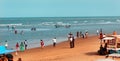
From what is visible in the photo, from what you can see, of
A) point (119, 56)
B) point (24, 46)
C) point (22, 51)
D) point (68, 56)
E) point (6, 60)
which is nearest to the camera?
point (6, 60)

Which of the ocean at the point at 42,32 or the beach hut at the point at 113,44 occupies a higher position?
the beach hut at the point at 113,44

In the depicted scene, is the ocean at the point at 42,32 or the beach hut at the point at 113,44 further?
the ocean at the point at 42,32

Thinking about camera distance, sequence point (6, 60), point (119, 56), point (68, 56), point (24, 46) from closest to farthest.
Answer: point (6, 60) → point (119, 56) → point (68, 56) → point (24, 46)

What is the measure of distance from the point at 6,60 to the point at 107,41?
872 centimetres

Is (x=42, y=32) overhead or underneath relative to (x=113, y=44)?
underneath

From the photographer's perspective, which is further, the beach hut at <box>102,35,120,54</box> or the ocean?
the ocean

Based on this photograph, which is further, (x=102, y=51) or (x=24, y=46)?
(x=24, y=46)

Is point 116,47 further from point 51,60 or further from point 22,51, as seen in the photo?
point 22,51

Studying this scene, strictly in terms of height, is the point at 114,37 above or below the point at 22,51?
above

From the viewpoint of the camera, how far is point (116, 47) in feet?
82.7

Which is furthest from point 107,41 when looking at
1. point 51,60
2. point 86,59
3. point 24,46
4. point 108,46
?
point 24,46

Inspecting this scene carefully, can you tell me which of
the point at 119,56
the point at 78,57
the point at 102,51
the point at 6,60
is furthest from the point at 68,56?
the point at 6,60

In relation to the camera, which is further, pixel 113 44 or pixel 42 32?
pixel 42 32

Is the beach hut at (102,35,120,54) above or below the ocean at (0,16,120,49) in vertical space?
above
